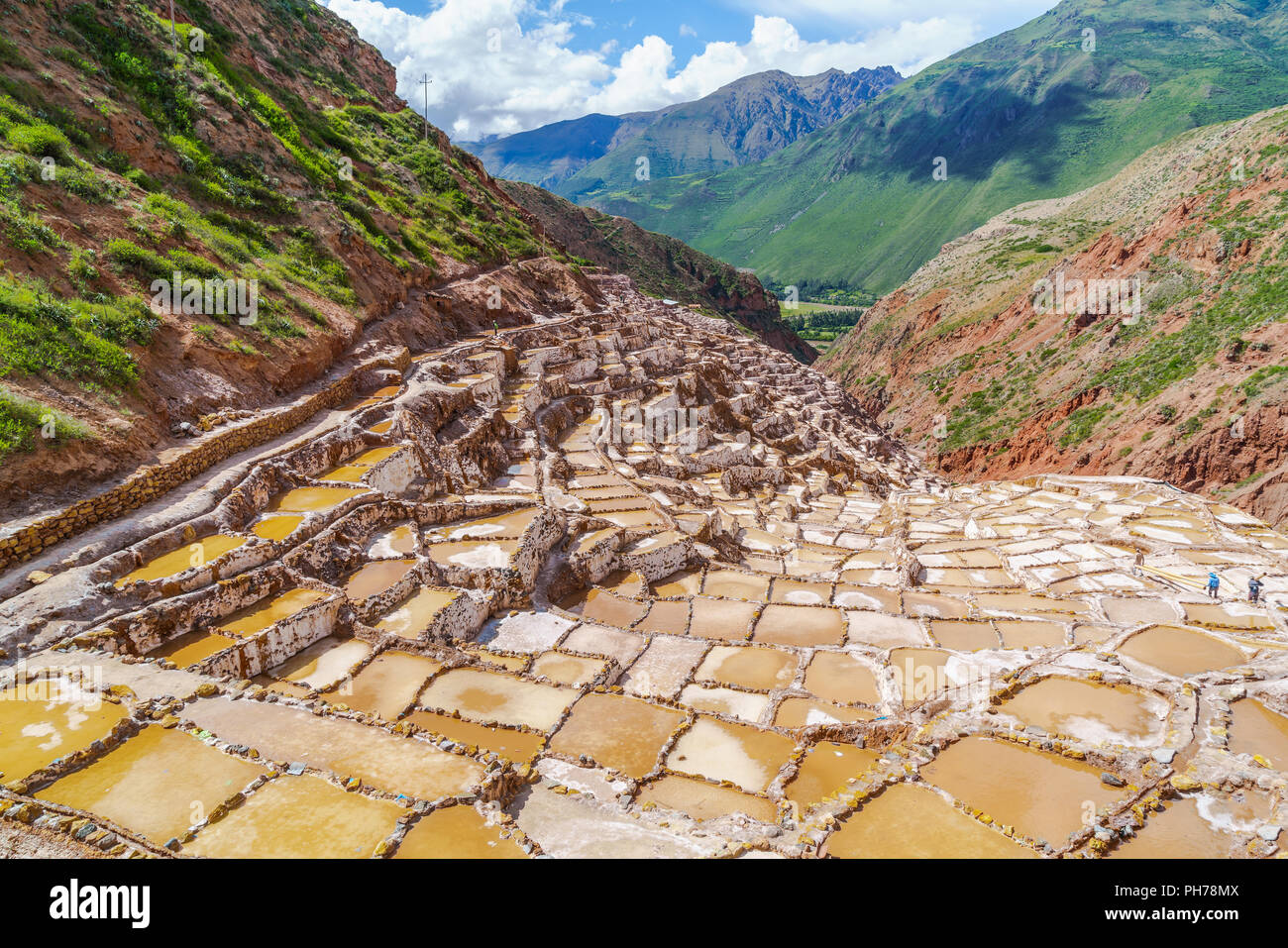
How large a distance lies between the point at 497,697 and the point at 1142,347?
51.4m

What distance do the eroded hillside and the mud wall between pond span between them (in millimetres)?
41541

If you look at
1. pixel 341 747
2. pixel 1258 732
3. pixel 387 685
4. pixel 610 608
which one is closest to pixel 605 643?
pixel 610 608

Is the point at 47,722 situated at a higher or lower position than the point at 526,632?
higher

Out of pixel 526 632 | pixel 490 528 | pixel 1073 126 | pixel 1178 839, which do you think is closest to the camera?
pixel 1178 839

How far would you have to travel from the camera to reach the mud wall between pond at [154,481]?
40.9ft

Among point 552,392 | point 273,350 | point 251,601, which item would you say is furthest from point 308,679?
point 552,392

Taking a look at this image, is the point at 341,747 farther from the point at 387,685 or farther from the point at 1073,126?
the point at 1073,126

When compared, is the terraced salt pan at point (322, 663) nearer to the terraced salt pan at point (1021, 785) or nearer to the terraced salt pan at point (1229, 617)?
the terraced salt pan at point (1021, 785)

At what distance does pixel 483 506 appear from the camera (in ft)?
67.5

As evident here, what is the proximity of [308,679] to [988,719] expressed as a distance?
1238 centimetres

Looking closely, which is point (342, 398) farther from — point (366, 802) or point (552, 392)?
point (366, 802)

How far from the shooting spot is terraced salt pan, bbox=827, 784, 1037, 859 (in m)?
9.02

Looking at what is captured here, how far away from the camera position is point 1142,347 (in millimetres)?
46438

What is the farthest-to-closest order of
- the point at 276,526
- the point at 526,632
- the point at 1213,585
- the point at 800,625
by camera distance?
the point at 1213,585 → the point at 800,625 → the point at 276,526 → the point at 526,632
